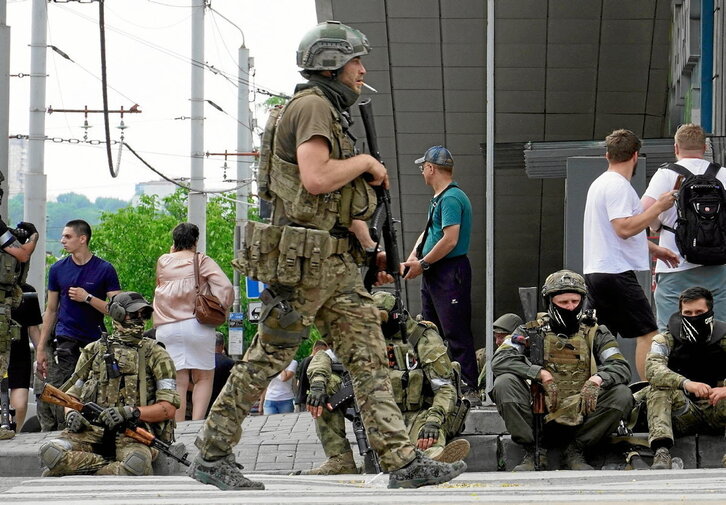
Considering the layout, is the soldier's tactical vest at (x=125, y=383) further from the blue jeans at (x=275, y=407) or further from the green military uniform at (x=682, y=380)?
the blue jeans at (x=275, y=407)

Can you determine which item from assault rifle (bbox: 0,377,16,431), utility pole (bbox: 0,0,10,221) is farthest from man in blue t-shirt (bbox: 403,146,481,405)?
utility pole (bbox: 0,0,10,221)

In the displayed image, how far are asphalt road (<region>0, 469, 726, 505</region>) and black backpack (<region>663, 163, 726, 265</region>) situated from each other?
6.46 feet

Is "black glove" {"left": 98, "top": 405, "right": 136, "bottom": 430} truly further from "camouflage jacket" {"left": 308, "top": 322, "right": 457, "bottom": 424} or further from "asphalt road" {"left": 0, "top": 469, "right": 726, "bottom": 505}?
"asphalt road" {"left": 0, "top": 469, "right": 726, "bottom": 505}

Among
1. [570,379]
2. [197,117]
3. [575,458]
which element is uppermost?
[197,117]

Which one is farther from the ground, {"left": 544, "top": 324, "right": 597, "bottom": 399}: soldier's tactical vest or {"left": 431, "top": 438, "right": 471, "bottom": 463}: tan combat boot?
{"left": 544, "top": 324, "right": 597, "bottom": 399}: soldier's tactical vest

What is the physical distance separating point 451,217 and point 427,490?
4.43 meters

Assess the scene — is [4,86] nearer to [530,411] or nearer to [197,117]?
[530,411]

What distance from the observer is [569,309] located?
30.8 feet

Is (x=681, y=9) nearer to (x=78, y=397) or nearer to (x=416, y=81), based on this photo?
(x=416, y=81)

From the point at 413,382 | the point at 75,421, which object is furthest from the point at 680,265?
the point at 75,421

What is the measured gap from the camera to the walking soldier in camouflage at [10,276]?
11453mm

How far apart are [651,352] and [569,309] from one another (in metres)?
0.56

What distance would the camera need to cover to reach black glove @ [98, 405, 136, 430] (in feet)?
32.5

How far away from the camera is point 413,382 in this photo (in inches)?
379
